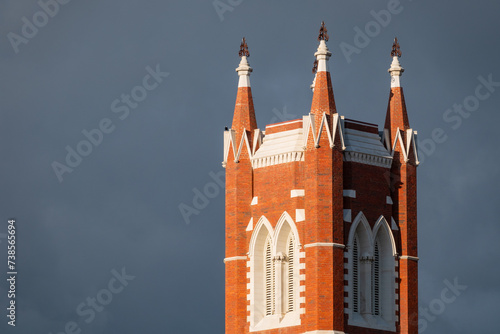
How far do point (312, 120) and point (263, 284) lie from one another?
8953 millimetres

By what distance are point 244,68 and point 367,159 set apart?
8.68 meters

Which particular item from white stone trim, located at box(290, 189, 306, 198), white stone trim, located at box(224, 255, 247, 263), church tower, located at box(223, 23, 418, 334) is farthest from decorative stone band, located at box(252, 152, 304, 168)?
white stone trim, located at box(224, 255, 247, 263)

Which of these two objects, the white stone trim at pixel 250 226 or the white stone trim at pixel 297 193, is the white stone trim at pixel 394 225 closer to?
the white stone trim at pixel 297 193

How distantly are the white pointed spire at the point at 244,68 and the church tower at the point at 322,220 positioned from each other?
0.20m

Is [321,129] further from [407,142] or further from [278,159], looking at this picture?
[407,142]

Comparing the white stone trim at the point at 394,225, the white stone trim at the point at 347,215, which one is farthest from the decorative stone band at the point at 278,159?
the white stone trim at the point at 394,225

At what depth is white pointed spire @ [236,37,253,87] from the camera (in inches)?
4681

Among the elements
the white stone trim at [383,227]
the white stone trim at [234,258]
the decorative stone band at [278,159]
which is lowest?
the white stone trim at [234,258]

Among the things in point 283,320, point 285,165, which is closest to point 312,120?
point 285,165

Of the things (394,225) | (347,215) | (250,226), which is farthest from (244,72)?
(394,225)

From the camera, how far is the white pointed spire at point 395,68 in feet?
389

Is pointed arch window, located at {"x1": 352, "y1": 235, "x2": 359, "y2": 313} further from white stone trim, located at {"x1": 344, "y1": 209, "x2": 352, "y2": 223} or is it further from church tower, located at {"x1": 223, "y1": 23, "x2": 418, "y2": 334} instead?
white stone trim, located at {"x1": 344, "y1": 209, "x2": 352, "y2": 223}

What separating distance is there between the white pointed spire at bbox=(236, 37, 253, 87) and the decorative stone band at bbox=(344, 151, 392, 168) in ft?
24.6

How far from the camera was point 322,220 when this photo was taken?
113 meters
